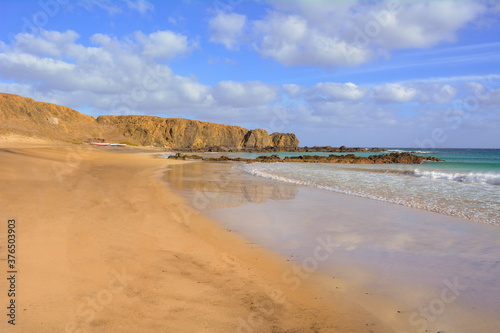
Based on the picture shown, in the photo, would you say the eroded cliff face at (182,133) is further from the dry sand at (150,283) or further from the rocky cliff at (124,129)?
the dry sand at (150,283)

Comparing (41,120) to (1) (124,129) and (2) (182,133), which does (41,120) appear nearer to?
(1) (124,129)

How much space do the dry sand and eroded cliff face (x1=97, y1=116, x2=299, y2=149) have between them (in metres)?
114

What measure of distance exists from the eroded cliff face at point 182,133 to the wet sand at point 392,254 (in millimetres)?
113655

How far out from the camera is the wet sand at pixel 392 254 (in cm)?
351

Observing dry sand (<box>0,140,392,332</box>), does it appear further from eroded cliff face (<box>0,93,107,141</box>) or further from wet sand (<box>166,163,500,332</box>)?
eroded cliff face (<box>0,93,107,141</box>)

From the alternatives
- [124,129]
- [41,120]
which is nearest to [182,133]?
[124,129]

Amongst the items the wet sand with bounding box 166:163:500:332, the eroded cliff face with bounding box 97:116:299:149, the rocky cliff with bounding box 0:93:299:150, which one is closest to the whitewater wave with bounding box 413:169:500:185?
the wet sand with bounding box 166:163:500:332

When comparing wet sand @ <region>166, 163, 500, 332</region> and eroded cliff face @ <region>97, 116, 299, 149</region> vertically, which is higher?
eroded cliff face @ <region>97, 116, 299, 149</region>

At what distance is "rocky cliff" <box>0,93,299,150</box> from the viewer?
63000mm

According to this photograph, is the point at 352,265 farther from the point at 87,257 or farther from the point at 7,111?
the point at 7,111

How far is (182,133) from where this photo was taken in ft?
429

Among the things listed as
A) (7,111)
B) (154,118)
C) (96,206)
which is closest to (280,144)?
(154,118)

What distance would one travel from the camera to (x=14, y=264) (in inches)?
157

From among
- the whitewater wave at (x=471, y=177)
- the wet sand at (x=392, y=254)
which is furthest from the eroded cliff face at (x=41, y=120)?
the whitewater wave at (x=471, y=177)
